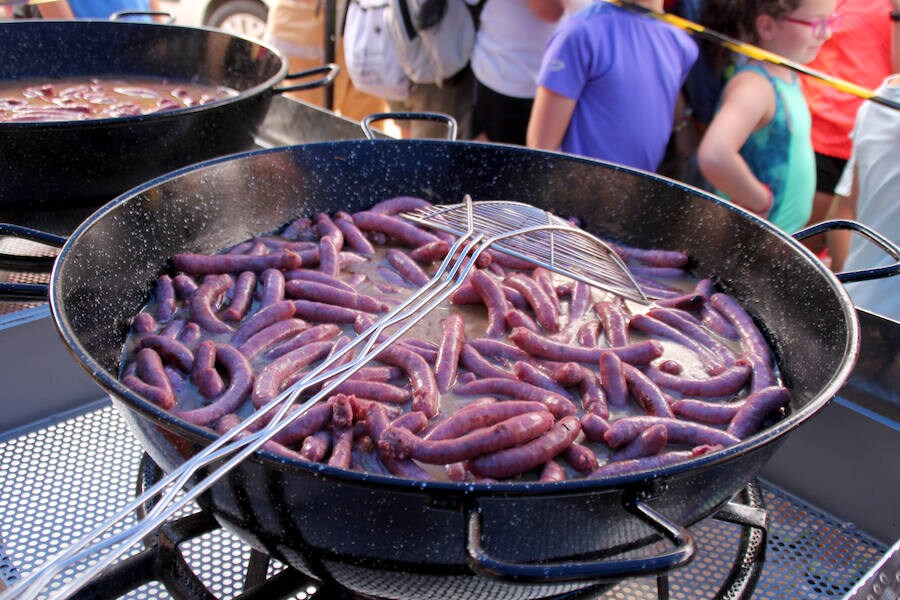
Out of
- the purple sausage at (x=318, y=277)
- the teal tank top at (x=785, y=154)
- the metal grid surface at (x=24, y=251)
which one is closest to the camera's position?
the purple sausage at (x=318, y=277)

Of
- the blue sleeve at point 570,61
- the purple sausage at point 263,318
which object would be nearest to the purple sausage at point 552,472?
the purple sausage at point 263,318

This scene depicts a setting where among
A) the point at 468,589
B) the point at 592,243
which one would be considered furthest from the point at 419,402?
the point at 592,243

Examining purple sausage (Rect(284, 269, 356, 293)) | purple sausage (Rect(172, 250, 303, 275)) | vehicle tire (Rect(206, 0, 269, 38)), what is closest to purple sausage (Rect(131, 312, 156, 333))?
purple sausage (Rect(172, 250, 303, 275))

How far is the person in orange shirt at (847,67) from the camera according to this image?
5.31m

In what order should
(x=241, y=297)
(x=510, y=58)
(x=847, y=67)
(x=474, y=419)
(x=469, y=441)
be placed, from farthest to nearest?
(x=847, y=67) < (x=510, y=58) < (x=241, y=297) < (x=474, y=419) < (x=469, y=441)

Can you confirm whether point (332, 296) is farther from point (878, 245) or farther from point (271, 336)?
point (878, 245)

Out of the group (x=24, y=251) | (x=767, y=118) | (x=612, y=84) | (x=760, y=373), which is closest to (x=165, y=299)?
(x=24, y=251)

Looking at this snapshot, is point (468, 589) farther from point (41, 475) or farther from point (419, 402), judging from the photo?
point (41, 475)

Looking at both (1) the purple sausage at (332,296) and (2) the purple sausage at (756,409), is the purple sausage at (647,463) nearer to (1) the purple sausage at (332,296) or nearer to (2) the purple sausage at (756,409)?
(2) the purple sausage at (756,409)

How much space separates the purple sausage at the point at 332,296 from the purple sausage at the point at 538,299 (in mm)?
490

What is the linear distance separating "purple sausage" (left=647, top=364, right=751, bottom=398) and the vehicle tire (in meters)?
8.60

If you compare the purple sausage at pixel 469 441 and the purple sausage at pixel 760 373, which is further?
the purple sausage at pixel 760 373

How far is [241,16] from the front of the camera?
31.0ft

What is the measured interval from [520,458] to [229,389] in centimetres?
82
